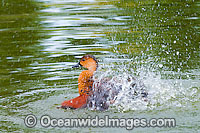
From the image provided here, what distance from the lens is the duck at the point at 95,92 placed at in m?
7.58

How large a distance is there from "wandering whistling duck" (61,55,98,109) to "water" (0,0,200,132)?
0.17 meters

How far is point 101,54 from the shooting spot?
35.9ft

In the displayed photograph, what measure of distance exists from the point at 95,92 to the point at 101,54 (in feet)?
11.0

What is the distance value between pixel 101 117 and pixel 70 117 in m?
0.51

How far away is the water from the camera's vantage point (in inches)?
295

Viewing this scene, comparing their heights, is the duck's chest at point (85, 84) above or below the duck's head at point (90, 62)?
below

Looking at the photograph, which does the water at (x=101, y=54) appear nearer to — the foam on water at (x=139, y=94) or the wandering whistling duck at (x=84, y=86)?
the foam on water at (x=139, y=94)

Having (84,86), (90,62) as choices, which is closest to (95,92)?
(84,86)

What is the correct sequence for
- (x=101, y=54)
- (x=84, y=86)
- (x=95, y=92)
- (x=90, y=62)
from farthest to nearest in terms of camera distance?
(x=101, y=54), (x=90, y=62), (x=84, y=86), (x=95, y=92)

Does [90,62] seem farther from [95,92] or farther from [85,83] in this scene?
[95,92]

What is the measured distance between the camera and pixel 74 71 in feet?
33.2

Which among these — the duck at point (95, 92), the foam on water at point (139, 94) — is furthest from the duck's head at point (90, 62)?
the foam on water at point (139, 94)

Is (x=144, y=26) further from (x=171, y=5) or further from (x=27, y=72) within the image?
(x=27, y=72)

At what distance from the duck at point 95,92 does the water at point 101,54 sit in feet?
0.45
